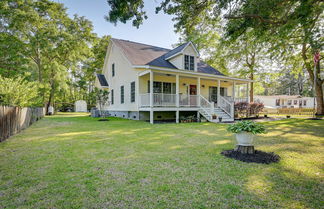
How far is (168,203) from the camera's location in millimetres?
2236

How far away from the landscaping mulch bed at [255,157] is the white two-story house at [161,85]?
7244 millimetres

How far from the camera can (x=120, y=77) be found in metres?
15.9

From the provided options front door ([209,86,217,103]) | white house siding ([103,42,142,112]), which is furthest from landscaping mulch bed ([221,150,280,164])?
front door ([209,86,217,103])

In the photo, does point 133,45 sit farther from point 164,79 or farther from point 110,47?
point 164,79

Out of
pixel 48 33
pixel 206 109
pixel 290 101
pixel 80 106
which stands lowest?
pixel 206 109

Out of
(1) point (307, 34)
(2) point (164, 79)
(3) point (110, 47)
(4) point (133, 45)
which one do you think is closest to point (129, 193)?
(1) point (307, 34)

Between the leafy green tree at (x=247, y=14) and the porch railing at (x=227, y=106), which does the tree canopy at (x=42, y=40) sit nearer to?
the porch railing at (x=227, y=106)

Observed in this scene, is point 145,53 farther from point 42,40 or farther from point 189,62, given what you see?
point 42,40

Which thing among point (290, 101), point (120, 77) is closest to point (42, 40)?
point (120, 77)

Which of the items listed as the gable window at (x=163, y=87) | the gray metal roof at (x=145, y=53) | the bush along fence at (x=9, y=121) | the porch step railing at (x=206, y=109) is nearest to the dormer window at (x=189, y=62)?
the gray metal roof at (x=145, y=53)

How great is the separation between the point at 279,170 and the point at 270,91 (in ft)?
235

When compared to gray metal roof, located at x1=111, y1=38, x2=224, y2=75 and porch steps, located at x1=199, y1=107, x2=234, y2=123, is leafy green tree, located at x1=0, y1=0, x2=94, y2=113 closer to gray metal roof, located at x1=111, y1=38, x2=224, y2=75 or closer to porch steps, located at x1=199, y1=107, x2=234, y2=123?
gray metal roof, located at x1=111, y1=38, x2=224, y2=75

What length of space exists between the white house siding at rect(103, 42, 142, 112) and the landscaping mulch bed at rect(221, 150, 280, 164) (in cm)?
959

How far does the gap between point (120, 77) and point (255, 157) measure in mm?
13874
